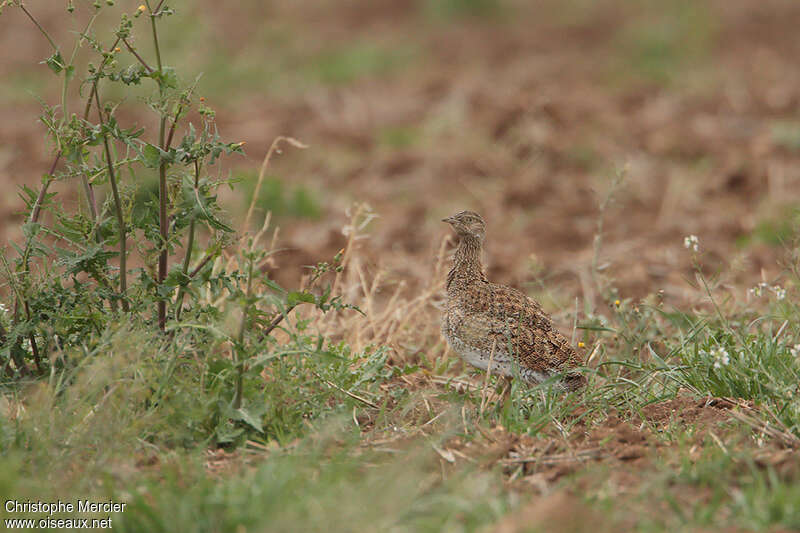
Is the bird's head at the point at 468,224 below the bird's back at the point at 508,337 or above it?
above

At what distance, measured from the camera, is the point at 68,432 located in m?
3.71

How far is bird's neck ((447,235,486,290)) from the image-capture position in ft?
16.3

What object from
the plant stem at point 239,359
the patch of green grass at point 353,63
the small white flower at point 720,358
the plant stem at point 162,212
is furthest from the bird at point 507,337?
the patch of green grass at point 353,63

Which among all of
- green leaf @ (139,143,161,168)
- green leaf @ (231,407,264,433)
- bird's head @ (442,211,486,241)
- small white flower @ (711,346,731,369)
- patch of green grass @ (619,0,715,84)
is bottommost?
patch of green grass @ (619,0,715,84)

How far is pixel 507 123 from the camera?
404 inches

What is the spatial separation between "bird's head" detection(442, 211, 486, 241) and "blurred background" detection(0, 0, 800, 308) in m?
0.65

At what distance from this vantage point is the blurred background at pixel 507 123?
26.2 feet

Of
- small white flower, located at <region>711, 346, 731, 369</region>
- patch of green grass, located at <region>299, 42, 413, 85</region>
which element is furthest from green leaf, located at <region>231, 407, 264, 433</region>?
patch of green grass, located at <region>299, 42, 413, 85</region>

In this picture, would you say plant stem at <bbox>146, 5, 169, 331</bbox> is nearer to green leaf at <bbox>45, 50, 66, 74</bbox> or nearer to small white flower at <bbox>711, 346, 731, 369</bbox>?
green leaf at <bbox>45, 50, 66, 74</bbox>

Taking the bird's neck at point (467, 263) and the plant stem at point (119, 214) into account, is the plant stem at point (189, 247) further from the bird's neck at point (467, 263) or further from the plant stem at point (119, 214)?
the bird's neck at point (467, 263)

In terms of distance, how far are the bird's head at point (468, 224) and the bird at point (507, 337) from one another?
0.91ft

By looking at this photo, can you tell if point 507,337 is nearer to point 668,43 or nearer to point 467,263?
point 467,263

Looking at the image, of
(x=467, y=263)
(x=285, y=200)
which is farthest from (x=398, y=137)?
(x=467, y=263)

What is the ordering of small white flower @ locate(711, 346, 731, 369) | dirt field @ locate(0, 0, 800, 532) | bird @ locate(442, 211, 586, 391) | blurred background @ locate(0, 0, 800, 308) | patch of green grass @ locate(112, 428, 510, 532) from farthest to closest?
blurred background @ locate(0, 0, 800, 308) → dirt field @ locate(0, 0, 800, 532) → bird @ locate(442, 211, 586, 391) → small white flower @ locate(711, 346, 731, 369) → patch of green grass @ locate(112, 428, 510, 532)
